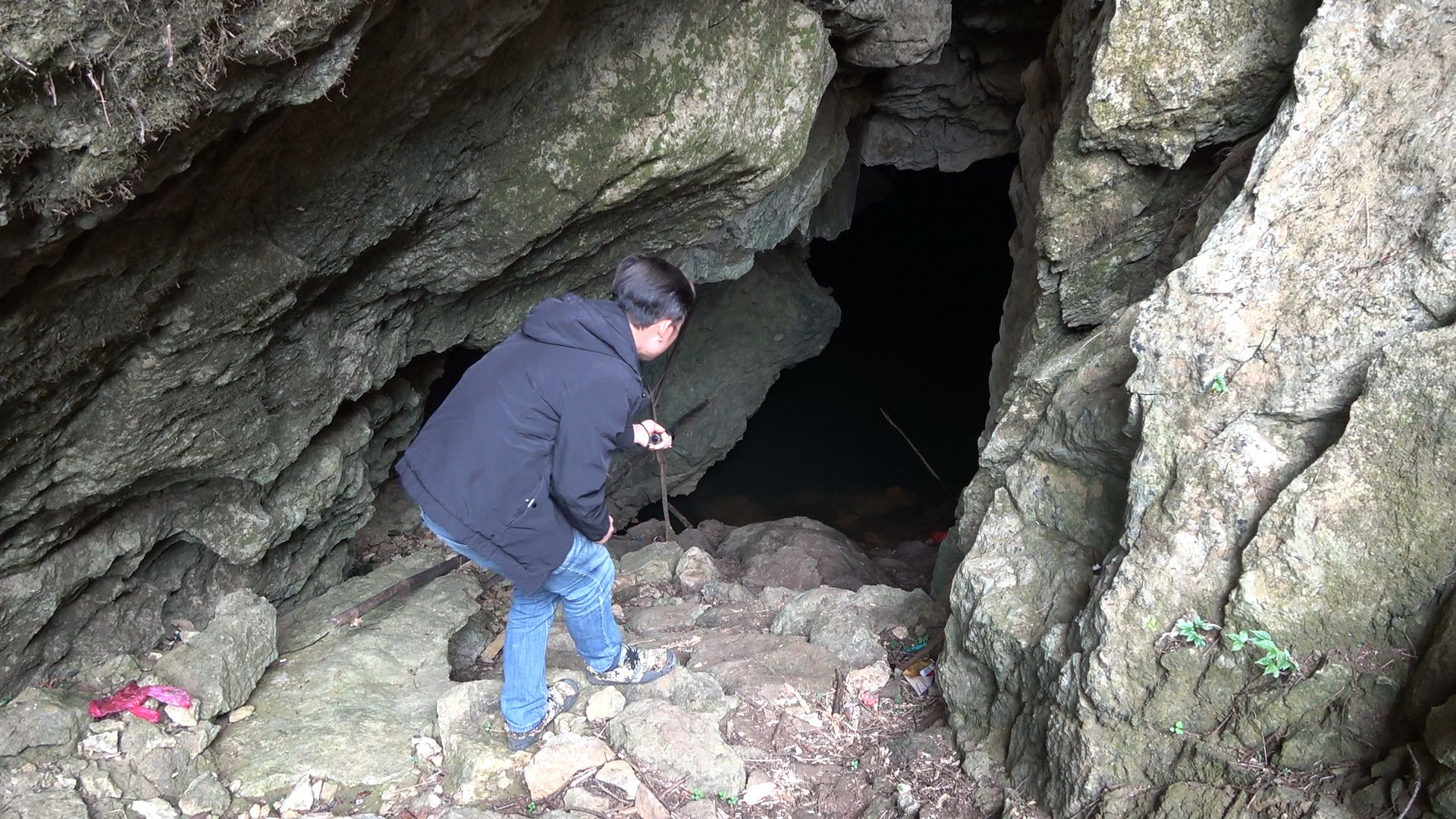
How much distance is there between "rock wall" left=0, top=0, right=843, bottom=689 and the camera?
110 inches

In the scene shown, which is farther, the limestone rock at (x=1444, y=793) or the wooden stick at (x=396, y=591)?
the wooden stick at (x=396, y=591)

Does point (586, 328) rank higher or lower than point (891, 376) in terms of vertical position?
higher

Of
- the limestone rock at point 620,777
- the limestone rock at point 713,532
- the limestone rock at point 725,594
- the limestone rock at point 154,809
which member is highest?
the limestone rock at point 620,777

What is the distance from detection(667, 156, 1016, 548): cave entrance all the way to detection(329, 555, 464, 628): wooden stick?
5214 mm

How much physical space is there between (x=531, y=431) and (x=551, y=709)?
1.30m

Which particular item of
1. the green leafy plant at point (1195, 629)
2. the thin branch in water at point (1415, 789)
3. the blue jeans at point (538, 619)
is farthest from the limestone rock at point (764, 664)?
the thin branch in water at point (1415, 789)

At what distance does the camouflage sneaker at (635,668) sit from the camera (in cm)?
347

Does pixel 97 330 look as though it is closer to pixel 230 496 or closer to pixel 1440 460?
pixel 230 496

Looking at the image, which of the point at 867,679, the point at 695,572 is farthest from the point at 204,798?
the point at 695,572

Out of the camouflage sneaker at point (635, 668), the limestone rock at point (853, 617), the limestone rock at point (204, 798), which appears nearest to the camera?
the limestone rock at point (204, 798)

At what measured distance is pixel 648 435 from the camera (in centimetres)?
310

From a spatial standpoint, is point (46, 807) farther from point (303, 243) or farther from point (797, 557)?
point (797, 557)

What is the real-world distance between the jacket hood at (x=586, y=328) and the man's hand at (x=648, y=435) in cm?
40

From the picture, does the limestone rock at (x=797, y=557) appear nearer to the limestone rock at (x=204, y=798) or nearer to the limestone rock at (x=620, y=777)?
the limestone rock at (x=620, y=777)
